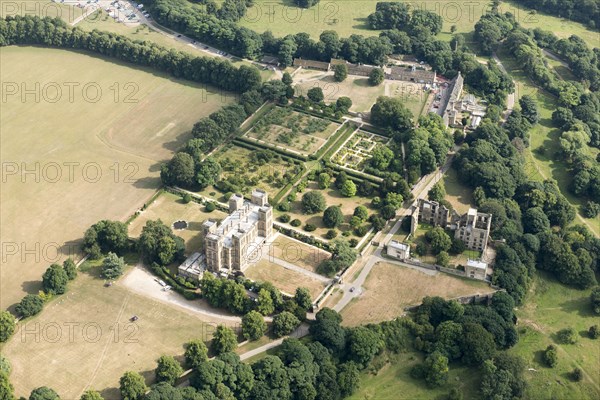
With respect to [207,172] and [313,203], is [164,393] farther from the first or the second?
[207,172]

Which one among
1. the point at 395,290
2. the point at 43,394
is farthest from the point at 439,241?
the point at 43,394

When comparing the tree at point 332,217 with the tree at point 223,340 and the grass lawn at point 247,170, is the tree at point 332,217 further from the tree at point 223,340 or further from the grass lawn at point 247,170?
the tree at point 223,340

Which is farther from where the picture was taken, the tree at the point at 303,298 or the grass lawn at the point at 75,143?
the grass lawn at the point at 75,143

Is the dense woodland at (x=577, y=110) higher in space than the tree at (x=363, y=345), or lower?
higher

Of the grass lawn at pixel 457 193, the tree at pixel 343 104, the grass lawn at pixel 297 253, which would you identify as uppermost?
the tree at pixel 343 104

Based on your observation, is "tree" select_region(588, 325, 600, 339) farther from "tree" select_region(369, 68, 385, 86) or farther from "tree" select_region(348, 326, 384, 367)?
"tree" select_region(369, 68, 385, 86)

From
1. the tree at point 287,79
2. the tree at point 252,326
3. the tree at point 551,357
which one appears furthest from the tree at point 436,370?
the tree at point 287,79

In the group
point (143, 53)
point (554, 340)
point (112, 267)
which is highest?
point (143, 53)
